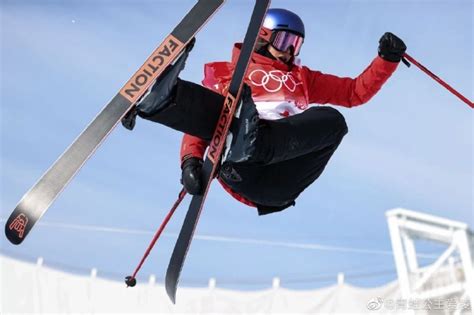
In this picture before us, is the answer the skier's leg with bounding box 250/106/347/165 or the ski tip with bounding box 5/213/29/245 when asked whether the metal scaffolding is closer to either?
the skier's leg with bounding box 250/106/347/165

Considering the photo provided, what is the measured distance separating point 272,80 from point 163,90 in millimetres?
820

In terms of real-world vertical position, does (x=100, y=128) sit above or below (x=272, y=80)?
below

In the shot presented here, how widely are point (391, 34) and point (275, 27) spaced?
637 millimetres

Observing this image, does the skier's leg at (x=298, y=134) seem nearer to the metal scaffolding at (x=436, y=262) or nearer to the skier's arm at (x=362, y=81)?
the skier's arm at (x=362, y=81)

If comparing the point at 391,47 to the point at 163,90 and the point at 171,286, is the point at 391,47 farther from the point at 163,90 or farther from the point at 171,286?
the point at 171,286

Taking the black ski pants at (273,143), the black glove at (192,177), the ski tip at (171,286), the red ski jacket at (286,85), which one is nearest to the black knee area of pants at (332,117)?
the black ski pants at (273,143)

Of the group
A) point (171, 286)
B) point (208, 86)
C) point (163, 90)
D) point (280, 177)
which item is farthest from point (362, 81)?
point (171, 286)

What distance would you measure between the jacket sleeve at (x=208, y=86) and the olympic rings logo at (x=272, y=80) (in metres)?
0.14

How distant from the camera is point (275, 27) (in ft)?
14.5

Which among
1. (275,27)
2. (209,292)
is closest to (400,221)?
(209,292)

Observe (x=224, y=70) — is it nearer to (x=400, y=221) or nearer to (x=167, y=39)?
(x=167, y=39)

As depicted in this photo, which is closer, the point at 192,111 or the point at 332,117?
the point at 192,111

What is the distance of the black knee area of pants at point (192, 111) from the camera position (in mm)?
3779

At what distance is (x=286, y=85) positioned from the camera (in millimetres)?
4352
